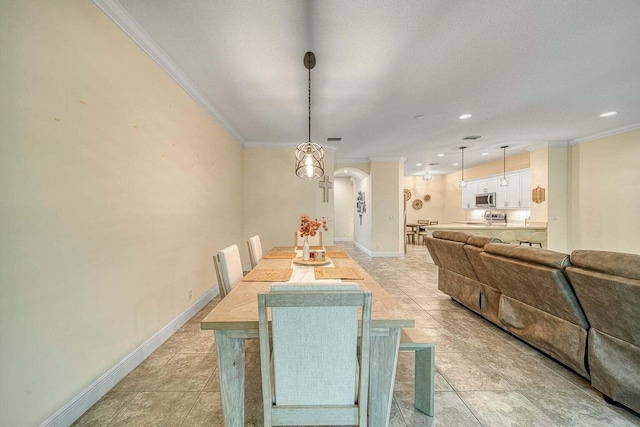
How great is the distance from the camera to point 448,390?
5.96ft

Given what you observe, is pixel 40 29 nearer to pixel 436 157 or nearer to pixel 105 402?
pixel 105 402

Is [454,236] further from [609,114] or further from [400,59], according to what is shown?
[609,114]

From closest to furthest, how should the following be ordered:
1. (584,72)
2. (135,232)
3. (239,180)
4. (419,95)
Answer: (135,232)
(584,72)
(419,95)
(239,180)

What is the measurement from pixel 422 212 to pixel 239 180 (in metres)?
7.84

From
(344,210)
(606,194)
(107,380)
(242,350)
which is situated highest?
(606,194)

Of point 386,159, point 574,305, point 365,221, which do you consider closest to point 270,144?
point 386,159

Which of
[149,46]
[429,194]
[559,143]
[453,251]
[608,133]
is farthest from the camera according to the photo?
[429,194]

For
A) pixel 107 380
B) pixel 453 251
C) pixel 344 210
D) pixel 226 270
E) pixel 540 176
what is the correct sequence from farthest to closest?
pixel 344 210
pixel 540 176
pixel 453 251
pixel 226 270
pixel 107 380

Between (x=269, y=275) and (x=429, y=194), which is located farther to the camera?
(x=429, y=194)

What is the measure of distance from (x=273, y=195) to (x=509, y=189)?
249 inches

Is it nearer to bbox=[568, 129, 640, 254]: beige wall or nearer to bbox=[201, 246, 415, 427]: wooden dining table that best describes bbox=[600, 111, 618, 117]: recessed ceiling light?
bbox=[568, 129, 640, 254]: beige wall

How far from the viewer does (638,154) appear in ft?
14.6

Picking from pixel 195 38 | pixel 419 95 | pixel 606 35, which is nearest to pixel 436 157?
pixel 419 95

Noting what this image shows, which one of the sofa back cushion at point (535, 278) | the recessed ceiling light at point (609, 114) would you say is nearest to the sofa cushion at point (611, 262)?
the sofa back cushion at point (535, 278)
